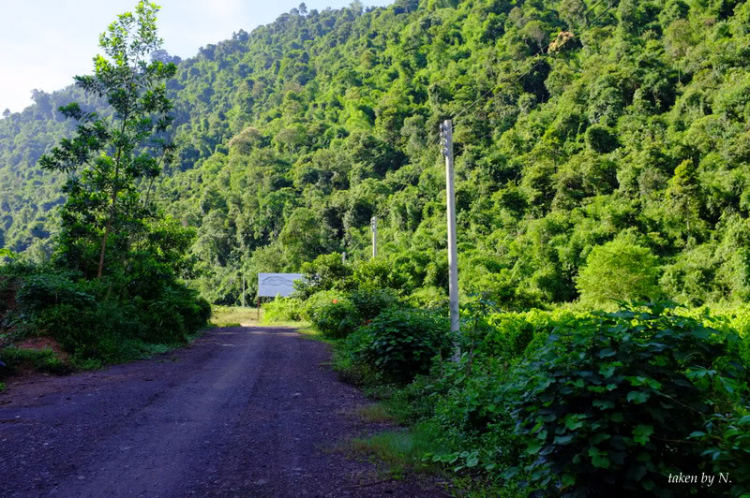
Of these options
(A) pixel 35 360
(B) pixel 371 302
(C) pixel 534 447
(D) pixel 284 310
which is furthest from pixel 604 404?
(D) pixel 284 310

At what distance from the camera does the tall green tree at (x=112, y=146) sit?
15.6 meters

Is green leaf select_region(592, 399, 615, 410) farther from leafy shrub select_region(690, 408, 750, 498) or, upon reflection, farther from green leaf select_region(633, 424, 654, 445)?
leafy shrub select_region(690, 408, 750, 498)

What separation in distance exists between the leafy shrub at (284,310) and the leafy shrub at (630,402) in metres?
30.1

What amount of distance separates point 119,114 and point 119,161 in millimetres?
1725

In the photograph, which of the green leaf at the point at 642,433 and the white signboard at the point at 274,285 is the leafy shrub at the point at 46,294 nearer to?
the green leaf at the point at 642,433

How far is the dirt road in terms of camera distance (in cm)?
429

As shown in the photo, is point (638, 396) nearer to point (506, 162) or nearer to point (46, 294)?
point (46, 294)

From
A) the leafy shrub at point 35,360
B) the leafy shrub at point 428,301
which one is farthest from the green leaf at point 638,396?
the leafy shrub at point 35,360

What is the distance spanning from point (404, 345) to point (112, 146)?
42.3 feet

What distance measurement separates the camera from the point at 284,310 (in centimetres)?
3528

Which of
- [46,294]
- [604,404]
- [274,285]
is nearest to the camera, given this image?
[604,404]

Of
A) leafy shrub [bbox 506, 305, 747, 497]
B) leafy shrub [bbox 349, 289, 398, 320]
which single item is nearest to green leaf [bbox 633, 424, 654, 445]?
leafy shrub [bbox 506, 305, 747, 497]

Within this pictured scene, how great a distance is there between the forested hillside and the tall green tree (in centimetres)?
859

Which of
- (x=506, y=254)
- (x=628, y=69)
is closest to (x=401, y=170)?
(x=506, y=254)
